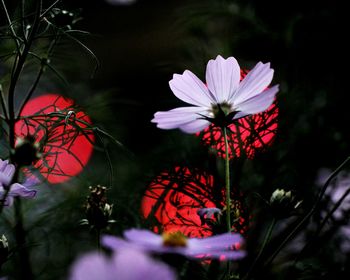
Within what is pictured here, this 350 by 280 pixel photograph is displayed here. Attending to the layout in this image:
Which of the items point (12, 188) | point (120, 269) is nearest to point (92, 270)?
point (120, 269)

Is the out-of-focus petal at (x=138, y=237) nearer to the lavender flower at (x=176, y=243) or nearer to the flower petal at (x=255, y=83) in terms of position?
the lavender flower at (x=176, y=243)

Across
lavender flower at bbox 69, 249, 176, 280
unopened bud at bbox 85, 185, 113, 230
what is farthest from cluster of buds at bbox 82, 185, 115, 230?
lavender flower at bbox 69, 249, 176, 280

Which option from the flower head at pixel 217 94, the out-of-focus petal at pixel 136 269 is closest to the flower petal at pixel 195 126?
the flower head at pixel 217 94

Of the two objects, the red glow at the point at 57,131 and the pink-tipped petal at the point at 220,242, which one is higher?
the red glow at the point at 57,131

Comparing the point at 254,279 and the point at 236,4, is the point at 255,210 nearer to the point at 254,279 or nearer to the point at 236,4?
the point at 254,279

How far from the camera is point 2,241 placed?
0.77 ft

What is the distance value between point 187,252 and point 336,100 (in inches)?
19.3

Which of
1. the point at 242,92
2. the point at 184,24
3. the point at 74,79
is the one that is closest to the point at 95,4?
the point at 74,79

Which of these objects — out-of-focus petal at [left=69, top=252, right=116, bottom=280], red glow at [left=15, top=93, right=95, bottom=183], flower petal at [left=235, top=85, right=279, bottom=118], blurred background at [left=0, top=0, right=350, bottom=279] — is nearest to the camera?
out-of-focus petal at [left=69, top=252, right=116, bottom=280]

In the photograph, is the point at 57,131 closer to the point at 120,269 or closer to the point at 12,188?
the point at 12,188

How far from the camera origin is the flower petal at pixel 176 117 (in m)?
0.24

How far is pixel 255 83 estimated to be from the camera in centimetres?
25

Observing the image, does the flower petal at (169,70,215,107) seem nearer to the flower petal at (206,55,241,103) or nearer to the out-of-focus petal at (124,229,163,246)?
the flower petal at (206,55,241,103)

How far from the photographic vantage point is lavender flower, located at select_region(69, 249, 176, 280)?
10cm
